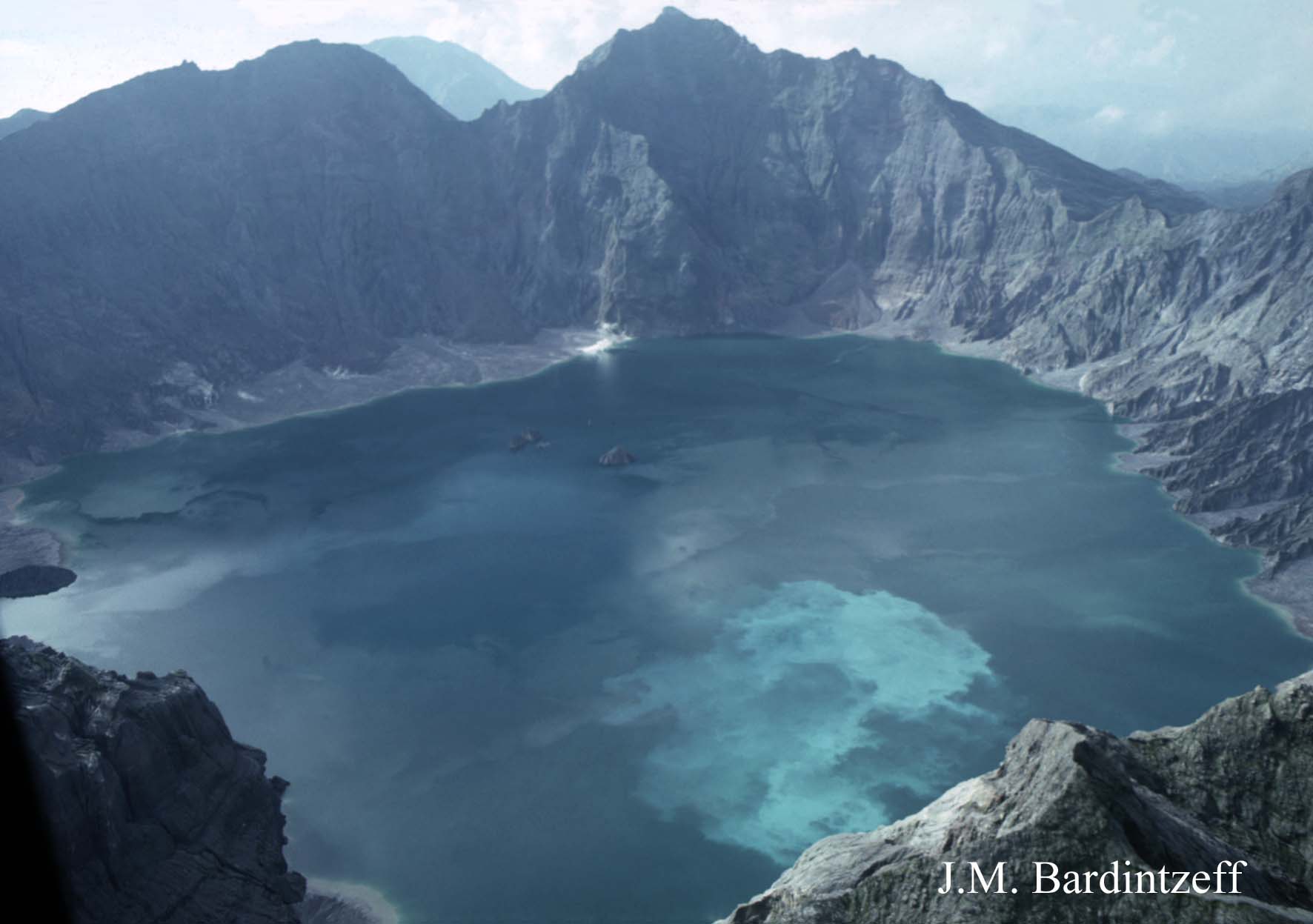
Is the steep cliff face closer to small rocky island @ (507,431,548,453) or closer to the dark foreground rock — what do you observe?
the dark foreground rock

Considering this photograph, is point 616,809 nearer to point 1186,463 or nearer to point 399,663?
point 399,663

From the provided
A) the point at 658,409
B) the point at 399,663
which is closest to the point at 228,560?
the point at 399,663

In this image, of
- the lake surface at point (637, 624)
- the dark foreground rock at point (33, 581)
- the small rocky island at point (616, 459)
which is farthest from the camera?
the small rocky island at point (616, 459)

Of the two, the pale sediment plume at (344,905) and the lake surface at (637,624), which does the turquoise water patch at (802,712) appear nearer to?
the lake surface at (637,624)

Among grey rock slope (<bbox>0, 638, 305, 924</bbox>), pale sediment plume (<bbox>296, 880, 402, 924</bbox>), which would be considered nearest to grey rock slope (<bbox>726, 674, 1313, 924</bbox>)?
pale sediment plume (<bbox>296, 880, 402, 924</bbox>)

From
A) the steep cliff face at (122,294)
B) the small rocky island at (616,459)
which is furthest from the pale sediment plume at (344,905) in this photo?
the steep cliff face at (122,294)

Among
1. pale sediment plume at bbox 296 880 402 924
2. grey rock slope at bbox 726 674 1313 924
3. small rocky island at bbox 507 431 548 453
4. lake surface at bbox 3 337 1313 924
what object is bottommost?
pale sediment plume at bbox 296 880 402 924

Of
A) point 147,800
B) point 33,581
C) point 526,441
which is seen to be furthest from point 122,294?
point 147,800
